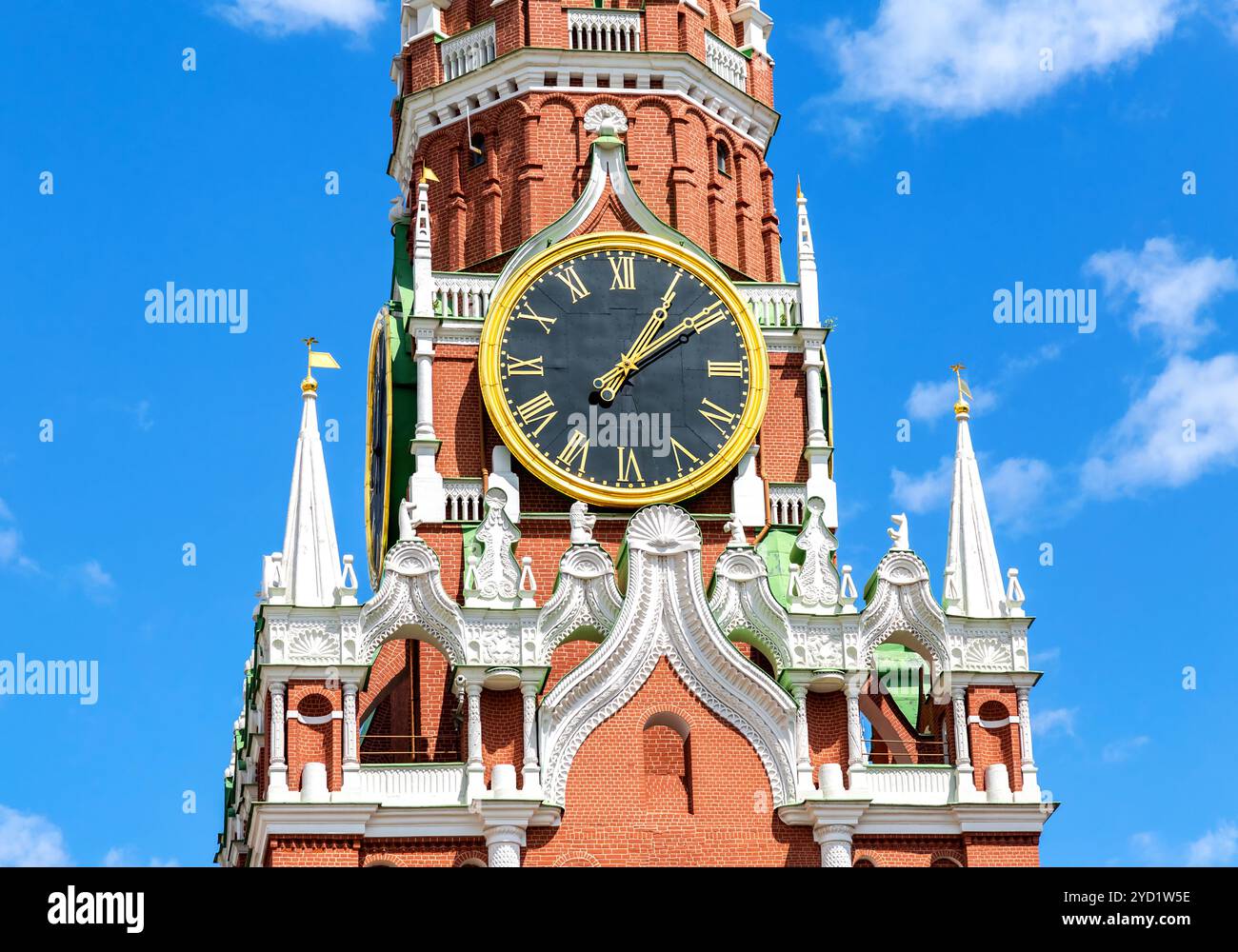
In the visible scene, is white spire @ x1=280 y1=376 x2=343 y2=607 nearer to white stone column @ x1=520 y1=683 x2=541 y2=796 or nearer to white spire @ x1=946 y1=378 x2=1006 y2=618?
white stone column @ x1=520 y1=683 x2=541 y2=796

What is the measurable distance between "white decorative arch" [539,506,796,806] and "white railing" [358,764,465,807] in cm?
181

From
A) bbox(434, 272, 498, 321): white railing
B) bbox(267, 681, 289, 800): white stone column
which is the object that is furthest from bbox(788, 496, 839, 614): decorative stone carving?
bbox(267, 681, 289, 800): white stone column

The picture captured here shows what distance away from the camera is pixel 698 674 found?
5759 cm

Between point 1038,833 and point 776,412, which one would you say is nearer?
point 1038,833

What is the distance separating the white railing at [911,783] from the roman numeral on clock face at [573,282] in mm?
10398

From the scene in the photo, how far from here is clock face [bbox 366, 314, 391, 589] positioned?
6238 cm

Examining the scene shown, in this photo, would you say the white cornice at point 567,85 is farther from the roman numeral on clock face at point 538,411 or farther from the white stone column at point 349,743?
the white stone column at point 349,743

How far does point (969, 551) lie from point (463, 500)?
9021mm

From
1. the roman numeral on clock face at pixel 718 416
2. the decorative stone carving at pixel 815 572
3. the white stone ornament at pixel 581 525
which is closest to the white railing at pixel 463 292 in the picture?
the roman numeral on clock face at pixel 718 416

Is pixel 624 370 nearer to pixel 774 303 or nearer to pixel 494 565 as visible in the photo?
pixel 774 303

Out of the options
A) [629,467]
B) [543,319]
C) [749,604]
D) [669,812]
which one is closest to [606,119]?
[543,319]
